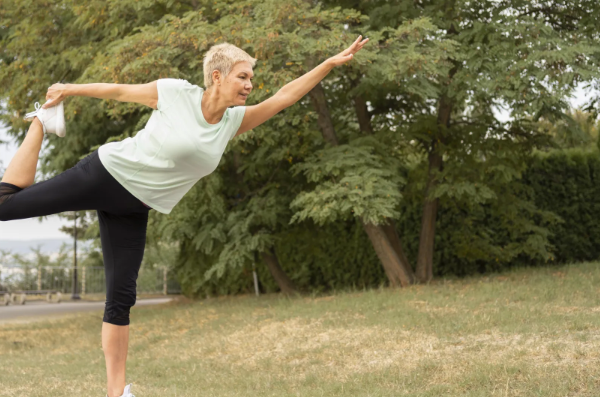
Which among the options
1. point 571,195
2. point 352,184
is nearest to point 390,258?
point 352,184

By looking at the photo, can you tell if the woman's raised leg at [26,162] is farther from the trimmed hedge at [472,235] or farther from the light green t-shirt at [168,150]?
the trimmed hedge at [472,235]

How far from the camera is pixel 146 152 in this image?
3.47 metres

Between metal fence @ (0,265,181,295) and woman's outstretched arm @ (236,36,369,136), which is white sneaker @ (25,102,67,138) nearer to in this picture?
woman's outstretched arm @ (236,36,369,136)

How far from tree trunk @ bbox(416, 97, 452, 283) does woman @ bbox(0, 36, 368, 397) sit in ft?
28.1

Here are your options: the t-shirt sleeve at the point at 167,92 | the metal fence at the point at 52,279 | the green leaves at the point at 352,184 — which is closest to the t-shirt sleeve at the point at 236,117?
the t-shirt sleeve at the point at 167,92

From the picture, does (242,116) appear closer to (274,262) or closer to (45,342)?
(45,342)

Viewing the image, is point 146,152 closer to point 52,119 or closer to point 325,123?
point 52,119

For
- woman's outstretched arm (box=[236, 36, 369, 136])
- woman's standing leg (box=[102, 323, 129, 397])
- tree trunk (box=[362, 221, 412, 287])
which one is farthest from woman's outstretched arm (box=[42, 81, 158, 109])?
tree trunk (box=[362, 221, 412, 287])

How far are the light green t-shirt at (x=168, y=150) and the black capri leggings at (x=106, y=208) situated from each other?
9cm

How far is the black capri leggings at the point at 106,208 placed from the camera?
3410 mm

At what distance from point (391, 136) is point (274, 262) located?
A: 4.40 m

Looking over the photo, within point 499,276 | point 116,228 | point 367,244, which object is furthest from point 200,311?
point 116,228

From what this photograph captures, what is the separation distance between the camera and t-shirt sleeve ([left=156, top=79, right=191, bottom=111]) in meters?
3.54

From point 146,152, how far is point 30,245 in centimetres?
2794
